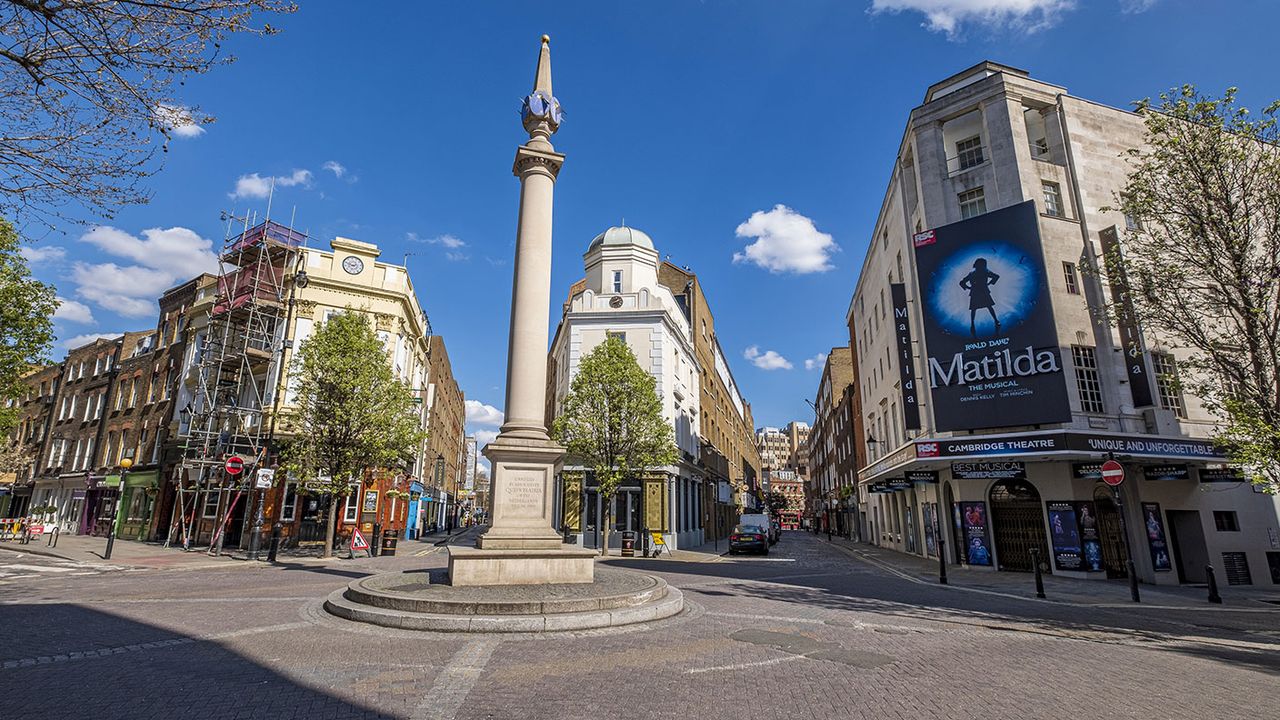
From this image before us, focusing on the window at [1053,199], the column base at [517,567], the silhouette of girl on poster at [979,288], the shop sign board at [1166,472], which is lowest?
the column base at [517,567]

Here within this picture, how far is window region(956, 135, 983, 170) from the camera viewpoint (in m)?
24.5

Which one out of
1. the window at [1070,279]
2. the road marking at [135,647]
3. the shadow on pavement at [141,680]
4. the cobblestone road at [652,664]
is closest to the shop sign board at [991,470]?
the window at [1070,279]

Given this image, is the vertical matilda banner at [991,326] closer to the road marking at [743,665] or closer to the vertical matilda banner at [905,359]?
the vertical matilda banner at [905,359]

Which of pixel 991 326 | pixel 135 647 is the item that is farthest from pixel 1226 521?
pixel 135 647

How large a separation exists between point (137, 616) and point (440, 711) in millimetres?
7716

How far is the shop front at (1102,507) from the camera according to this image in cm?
1891

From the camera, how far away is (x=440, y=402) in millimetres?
52062

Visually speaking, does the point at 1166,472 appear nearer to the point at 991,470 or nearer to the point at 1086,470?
the point at 1086,470

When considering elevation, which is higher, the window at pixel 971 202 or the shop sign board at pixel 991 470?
the window at pixel 971 202

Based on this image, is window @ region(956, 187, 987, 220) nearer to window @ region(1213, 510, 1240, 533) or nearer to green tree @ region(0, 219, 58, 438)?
window @ region(1213, 510, 1240, 533)

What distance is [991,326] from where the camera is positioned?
21234 millimetres

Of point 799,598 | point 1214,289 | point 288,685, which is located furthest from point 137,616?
point 1214,289

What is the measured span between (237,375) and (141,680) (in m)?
29.1

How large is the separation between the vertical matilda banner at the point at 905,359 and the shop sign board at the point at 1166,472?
22.8 ft
